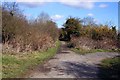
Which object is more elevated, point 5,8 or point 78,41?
point 5,8

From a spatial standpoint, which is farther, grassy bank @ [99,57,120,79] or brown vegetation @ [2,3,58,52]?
brown vegetation @ [2,3,58,52]

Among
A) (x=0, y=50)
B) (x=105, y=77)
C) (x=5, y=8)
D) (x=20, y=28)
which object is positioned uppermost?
(x=5, y=8)

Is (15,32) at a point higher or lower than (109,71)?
higher

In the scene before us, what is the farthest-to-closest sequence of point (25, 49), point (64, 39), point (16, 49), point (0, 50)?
point (64, 39), point (25, 49), point (16, 49), point (0, 50)

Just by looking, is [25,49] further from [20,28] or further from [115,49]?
[115,49]

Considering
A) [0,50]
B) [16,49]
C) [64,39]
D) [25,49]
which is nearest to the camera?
[0,50]

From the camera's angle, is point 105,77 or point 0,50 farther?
point 0,50

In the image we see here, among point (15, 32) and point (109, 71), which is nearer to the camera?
point (109, 71)

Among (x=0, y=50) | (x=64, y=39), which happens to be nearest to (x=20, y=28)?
(x=0, y=50)

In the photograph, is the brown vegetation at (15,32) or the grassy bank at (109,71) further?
the brown vegetation at (15,32)

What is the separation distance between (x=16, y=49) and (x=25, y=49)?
5.52 ft

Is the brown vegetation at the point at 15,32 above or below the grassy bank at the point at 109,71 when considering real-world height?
above

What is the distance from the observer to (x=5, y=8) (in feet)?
68.8

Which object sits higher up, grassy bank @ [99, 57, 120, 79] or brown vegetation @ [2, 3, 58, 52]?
brown vegetation @ [2, 3, 58, 52]
